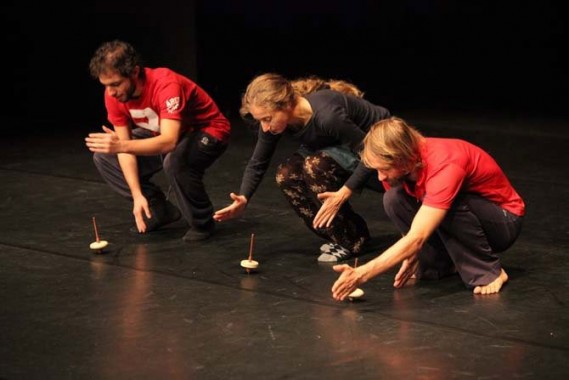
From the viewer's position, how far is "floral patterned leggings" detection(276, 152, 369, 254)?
14.3ft

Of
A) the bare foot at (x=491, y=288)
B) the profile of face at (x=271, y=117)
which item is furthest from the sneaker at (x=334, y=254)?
the bare foot at (x=491, y=288)

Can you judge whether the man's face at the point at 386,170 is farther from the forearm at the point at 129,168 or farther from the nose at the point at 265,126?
the forearm at the point at 129,168

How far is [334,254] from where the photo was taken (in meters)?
4.43

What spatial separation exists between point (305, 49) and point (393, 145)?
720 centimetres

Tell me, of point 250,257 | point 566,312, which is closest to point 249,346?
point 250,257

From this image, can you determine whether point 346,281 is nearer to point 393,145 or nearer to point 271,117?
point 393,145

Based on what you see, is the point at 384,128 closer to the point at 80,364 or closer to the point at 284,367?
the point at 284,367

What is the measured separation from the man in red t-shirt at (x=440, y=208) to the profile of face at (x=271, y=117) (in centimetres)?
46

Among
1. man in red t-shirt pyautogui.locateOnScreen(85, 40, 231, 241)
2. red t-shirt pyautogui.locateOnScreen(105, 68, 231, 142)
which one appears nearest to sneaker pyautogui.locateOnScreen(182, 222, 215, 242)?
man in red t-shirt pyautogui.locateOnScreen(85, 40, 231, 241)

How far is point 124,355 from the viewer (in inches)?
133

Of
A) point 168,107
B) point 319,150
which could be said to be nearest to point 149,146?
point 168,107

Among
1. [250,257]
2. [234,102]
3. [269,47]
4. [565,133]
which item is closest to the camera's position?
[250,257]

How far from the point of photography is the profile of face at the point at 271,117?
4137 mm

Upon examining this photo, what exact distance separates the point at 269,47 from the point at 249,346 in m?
7.49
